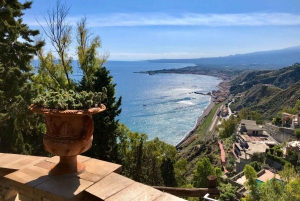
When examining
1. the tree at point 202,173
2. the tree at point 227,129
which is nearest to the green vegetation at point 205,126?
the tree at point 227,129

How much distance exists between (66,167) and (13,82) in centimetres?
726

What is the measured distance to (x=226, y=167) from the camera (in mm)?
36094

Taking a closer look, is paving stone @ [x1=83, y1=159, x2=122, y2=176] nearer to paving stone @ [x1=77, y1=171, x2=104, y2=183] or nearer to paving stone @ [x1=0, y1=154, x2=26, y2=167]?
paving stone @ [x1=77, y1=171, x2=104, y2=183]

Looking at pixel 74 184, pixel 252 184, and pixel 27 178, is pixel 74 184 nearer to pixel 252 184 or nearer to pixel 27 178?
pixel 27 178

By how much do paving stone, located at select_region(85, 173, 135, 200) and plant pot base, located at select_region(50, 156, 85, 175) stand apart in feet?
1.04

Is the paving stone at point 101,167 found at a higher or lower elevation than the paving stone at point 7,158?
higher

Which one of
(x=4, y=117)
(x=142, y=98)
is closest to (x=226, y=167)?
(x=4, y=117)

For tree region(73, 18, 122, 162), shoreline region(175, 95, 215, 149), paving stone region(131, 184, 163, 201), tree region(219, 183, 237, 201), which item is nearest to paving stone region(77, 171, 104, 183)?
paving stone region(131, 184, 163, 201)

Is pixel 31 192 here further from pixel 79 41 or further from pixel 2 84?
pixel 79 41

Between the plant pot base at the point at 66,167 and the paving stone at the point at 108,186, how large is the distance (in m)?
0.32

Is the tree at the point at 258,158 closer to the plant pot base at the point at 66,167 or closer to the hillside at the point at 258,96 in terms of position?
the plant pot base at the point at 66,167

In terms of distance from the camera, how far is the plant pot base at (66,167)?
88.0 inches

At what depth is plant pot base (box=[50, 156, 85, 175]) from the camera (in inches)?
88.0

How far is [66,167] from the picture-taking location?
7.39 ft
